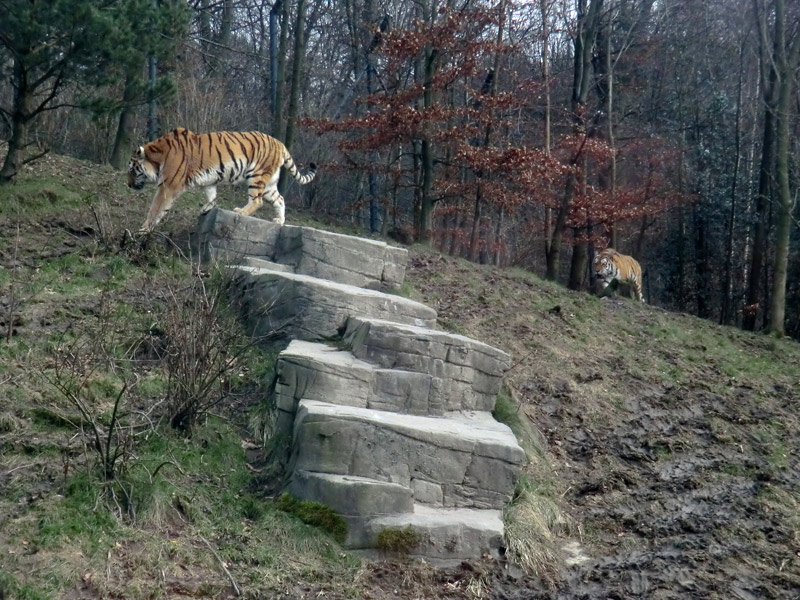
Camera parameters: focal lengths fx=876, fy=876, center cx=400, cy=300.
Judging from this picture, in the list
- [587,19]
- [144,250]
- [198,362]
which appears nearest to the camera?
[198,362]

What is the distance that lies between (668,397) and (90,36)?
27.7ft

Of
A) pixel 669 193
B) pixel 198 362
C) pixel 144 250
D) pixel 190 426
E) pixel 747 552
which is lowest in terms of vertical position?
pixel 747 552

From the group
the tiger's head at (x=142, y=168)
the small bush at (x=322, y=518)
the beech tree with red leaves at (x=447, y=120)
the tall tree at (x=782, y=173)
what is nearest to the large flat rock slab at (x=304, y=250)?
the tiger's head at (x=142, y=168)

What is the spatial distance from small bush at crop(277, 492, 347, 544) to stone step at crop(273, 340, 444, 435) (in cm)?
104

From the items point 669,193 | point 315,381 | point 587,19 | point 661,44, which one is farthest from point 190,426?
point 661,44

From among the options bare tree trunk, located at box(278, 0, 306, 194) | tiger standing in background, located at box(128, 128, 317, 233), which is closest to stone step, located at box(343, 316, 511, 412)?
tiger standing in background, located at box(128, 128, 317, 233)

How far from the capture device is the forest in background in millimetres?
13461

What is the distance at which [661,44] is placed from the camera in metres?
24.1

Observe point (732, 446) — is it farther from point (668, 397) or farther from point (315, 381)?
point (315, 381)

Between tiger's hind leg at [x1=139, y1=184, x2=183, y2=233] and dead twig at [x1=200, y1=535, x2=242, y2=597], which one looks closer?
dead twig at [x1=200, y1=535, x2=242, y2=597]

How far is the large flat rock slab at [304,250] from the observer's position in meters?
9.72

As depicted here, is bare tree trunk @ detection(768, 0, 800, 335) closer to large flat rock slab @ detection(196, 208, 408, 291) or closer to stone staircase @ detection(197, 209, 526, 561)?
large flat rock slab @ detection(196, 208, 408, 291)

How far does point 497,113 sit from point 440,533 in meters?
14.3

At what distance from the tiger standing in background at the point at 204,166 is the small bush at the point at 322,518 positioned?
575 centimetres
